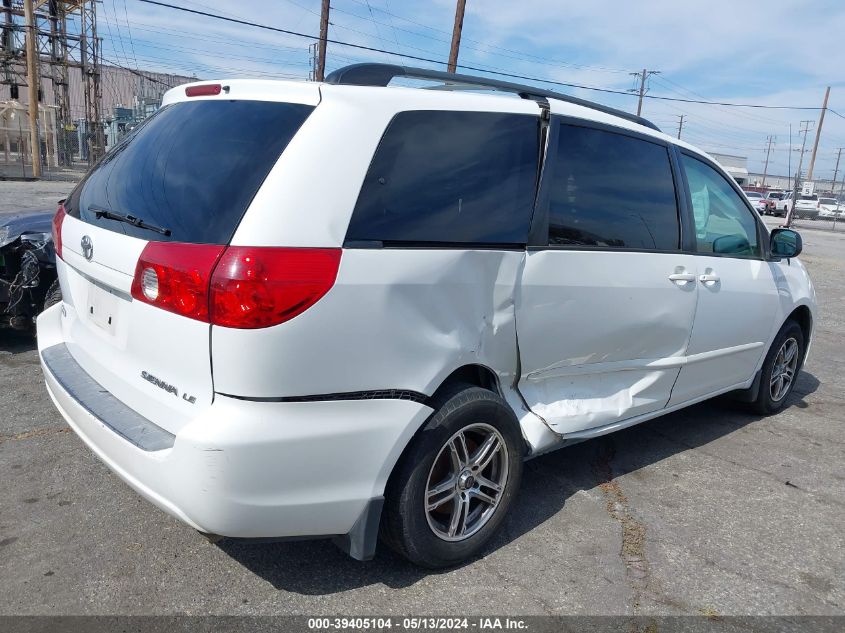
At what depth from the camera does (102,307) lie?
2.68m

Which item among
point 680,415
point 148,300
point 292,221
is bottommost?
point 680,415

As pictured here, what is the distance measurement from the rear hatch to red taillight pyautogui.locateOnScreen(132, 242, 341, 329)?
1.5 inches

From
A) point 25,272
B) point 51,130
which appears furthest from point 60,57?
point 25,272

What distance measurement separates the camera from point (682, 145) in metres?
3.99

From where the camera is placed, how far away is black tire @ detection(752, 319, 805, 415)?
15.8 ft

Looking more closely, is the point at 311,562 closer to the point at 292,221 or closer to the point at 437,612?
the point at 437,612

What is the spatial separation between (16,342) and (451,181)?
15.0 feet

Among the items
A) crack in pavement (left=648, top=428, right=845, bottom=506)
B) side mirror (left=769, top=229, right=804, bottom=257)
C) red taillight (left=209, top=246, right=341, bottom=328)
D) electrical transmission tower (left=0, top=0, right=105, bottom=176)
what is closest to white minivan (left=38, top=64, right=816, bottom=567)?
red taillight (left=209, top=246, right=341, bottom=328)

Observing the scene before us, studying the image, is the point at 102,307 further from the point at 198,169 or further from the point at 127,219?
the point at 198,169

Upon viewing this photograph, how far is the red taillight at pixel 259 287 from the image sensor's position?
2.11 metres

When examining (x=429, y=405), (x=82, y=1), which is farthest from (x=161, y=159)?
(x=82, y=1)

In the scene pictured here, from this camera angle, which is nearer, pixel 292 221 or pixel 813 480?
pixel 292 221

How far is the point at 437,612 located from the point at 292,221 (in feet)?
4.99

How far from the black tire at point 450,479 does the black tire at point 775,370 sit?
8.86 feet
